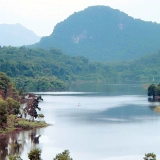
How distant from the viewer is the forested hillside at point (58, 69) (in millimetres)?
110750

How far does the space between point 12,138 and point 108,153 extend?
28.5 feet

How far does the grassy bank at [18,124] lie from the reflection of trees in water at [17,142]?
806 millimetres

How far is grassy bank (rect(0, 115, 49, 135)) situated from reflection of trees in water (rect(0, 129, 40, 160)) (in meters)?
0.81

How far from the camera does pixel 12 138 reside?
37.7 m

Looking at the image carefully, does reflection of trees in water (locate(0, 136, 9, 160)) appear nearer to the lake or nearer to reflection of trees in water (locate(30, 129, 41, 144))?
the lake

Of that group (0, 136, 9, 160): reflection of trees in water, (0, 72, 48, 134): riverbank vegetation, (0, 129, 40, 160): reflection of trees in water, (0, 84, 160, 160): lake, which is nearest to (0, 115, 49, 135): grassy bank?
(0, 72, 48, 134): riverbank vegetation

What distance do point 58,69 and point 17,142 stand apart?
101 m

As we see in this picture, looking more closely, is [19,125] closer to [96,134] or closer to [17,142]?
[17,142]

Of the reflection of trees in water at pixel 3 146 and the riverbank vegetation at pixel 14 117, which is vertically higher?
the riverbank vegetation at pixel 14 117

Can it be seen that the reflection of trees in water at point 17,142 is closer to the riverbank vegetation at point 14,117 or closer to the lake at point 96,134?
the lake at point 96,134

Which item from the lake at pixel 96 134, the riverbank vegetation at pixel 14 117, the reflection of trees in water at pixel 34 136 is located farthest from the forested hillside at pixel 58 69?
Result: the reflection of trees in water at pixel 34 136

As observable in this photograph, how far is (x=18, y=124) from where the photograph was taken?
4225cm

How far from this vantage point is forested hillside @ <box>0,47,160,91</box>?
111 metres

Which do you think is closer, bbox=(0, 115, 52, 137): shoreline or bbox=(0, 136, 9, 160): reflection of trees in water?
bbox=(0, 136, 9, 160): reflection of trees in water
